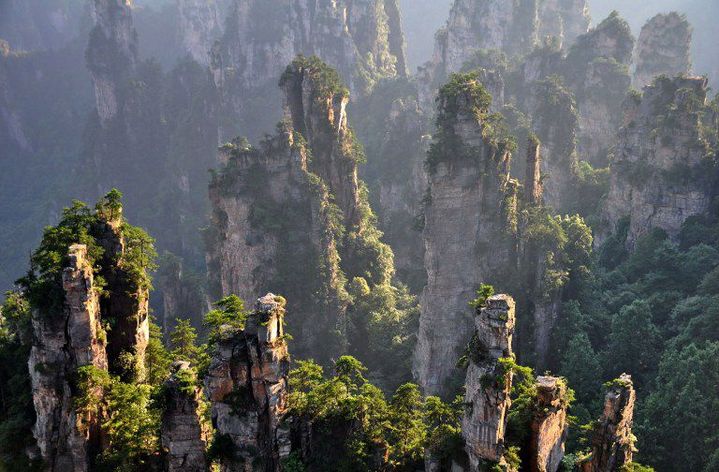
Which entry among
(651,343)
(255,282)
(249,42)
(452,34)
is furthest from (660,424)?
(249,42)

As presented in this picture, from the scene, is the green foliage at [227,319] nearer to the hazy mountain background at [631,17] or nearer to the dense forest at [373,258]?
the dense forest at [373,258]

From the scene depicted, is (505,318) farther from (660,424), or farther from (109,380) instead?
(109,380)

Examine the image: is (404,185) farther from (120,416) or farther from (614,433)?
(614,433)

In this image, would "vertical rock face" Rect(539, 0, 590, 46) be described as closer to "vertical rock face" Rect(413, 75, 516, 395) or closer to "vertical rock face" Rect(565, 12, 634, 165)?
"vertical rock face" Rect(565, 12, 634, 165)

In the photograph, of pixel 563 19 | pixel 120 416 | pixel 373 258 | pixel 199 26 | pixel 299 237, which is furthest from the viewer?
pixel 199 26

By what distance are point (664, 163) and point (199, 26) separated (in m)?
94.5

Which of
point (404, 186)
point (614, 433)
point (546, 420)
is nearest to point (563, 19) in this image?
point (404, 186)

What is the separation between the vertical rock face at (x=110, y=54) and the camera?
104m

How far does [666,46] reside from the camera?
239ft

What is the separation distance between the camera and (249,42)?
106 meters

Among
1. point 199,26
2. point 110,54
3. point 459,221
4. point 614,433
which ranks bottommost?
point 614,433

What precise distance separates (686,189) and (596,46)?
1243 inches

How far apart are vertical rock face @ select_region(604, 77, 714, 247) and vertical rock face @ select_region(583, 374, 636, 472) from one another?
28.0 metres

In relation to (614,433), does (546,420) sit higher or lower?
higher
